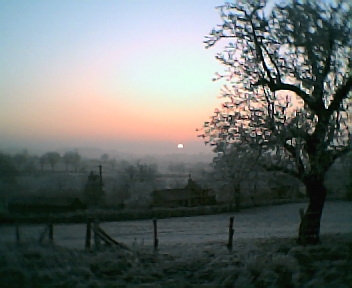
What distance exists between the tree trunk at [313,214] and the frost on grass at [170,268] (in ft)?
5.03

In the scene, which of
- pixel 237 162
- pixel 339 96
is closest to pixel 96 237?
pixel 237 162

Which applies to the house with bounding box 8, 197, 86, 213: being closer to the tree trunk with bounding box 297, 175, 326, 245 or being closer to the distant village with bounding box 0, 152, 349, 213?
the distant village with bounding box 0, 152, 349, 213

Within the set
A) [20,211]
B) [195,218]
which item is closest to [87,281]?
Answer: [20,211]

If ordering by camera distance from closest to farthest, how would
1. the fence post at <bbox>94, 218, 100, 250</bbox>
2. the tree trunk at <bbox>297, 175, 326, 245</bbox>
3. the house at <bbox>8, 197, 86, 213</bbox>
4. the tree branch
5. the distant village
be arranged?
the fence post at <bbox>94, 218, 100, 250</bbox>
the tree branch
the tree trunk at <bbox>297, 175, 326, 245</bbox>
the distant village
the house at <bbox>8, 197, 86, 213</bbox>

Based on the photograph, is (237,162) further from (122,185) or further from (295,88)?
(122,185)

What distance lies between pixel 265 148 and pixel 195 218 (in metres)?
18.0

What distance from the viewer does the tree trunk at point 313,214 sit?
12961mm

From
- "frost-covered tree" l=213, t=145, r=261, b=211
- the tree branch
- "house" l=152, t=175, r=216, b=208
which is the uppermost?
the tree branch

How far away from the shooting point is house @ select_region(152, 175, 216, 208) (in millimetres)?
34869

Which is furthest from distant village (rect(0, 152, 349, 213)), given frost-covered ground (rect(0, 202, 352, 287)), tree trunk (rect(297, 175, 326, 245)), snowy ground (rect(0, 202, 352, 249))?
frost-covered ground (rect(0, 202, 352, 287))

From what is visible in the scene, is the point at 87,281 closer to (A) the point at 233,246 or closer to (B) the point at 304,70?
(A) the point at 233,246

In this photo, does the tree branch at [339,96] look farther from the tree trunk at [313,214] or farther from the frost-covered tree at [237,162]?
the frost-covered tree at [237,162]

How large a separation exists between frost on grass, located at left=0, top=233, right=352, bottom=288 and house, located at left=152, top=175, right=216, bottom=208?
23.5 meters

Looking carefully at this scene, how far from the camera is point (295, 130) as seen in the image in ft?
38.6
